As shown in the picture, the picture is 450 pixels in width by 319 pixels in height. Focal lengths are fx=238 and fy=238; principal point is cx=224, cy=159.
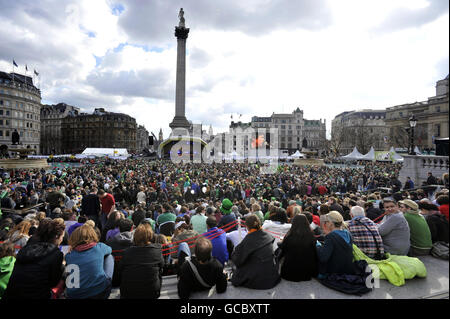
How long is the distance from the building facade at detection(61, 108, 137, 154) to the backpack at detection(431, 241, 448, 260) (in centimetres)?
11161

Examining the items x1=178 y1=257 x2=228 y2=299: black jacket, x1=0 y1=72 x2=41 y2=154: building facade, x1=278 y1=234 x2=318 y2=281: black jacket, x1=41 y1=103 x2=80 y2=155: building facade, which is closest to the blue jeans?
x1=178 y1=257 x2=228 y2=299: black jacket

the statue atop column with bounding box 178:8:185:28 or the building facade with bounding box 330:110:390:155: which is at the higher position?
the statue atop column with bounding box 178:8:185:28

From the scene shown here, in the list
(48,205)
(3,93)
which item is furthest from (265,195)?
(3,93)

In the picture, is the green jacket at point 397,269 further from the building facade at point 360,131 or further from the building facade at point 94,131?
the building facade at point 94,131

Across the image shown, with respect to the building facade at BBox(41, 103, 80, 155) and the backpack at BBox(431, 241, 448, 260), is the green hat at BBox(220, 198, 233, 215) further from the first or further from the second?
the building facade at BBox(41, 103, 80, 155)

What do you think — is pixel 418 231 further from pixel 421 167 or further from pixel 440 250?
pixel 421 167

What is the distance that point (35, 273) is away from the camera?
10.3ft

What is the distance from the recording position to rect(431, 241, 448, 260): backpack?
171 inches

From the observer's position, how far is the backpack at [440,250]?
4348 millimetres

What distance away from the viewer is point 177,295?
3.86m

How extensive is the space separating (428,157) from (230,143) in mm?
97369

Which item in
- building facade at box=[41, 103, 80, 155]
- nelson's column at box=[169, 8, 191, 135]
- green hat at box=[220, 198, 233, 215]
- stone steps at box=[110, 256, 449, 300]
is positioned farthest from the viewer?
building facade at box=[41, 103, 80, 155]

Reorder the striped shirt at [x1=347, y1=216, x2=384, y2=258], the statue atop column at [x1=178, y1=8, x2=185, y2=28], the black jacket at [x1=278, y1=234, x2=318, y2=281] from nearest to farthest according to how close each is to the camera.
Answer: the black jacket at [x1=278, y1=234, x2=318, y2=281] → the striped shirt at [x1=347, y1=216, x2=384, y2=258] → the statue atop column at [x1=178, y1=8, x2=185, y2=28]
